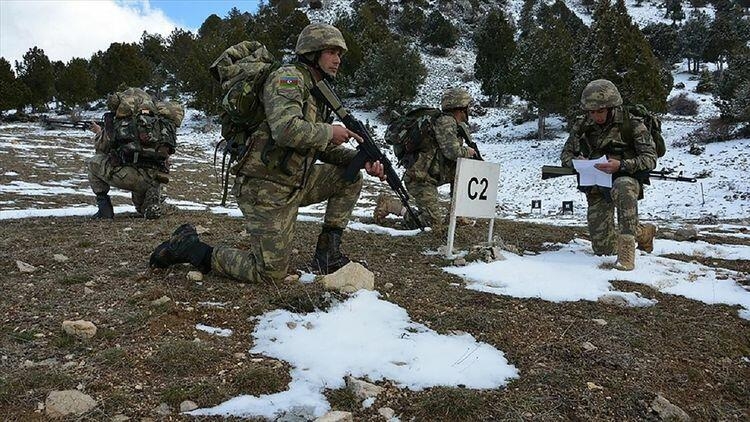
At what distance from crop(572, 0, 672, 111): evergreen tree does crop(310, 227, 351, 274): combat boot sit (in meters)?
24.3

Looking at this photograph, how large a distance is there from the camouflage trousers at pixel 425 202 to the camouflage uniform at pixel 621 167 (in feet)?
6.25

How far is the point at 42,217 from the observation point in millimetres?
7094

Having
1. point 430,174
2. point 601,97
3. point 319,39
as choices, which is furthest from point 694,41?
point 319,39

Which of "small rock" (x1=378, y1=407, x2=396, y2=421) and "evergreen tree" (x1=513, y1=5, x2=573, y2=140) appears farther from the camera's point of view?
"evergreen tree" (x1=513, y1=5, x2=573, y2=140)

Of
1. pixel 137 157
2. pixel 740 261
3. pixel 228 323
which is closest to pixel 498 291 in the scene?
A: pixel 228 323

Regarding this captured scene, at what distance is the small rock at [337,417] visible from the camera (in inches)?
85.8

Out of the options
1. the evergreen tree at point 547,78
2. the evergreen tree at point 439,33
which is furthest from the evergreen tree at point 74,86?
the evergreen tree at point 439,33

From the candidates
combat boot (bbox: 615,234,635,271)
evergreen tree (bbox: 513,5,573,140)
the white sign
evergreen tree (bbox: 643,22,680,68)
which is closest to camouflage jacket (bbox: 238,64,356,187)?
the white sign

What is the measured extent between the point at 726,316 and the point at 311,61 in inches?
147

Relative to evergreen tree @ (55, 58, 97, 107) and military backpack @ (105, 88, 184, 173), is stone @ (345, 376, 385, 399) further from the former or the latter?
evergreen tree @ (55, 58, 97, 107)

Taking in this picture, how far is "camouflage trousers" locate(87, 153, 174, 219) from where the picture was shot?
7.03 meters

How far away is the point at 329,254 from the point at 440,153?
339 centimetres

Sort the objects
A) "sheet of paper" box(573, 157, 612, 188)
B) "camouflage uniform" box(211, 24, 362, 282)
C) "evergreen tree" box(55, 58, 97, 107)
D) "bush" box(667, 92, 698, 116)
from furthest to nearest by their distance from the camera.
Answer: "evergreen tree" box(55, 58, 97, 107)
"bush" box(667, 92, 698, 116)
"sheet of paper" box(573, 157, 612, 188)
"camouflage uniform" box(211, 24, 362, 282)

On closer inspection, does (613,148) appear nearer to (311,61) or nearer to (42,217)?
(311,61)
